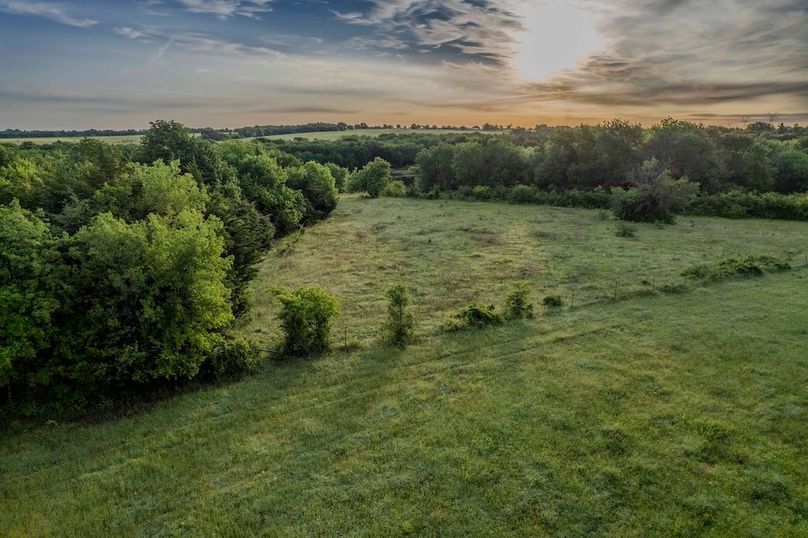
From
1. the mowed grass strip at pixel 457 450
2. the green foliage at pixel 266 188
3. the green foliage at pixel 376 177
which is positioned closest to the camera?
the mowed grass strip at pixel 457 450

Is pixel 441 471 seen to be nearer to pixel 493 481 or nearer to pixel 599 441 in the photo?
pixel 493 481

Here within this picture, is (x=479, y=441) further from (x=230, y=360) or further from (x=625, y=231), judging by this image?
(x=625, y=231)

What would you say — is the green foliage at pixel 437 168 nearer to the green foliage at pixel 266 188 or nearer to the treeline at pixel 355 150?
the treeline at pixel 355 150

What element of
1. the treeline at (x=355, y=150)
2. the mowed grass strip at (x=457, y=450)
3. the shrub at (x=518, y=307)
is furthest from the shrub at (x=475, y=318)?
the treeline at (x=355, y=150)

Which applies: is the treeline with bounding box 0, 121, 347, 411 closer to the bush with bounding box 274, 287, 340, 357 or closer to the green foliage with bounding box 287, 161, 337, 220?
the bush with bounding box 274, 287, 340, 357

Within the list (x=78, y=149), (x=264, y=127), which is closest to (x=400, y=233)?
(x=78, y=149)

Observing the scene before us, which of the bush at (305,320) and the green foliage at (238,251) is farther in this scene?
the green foliage at (238,251)
